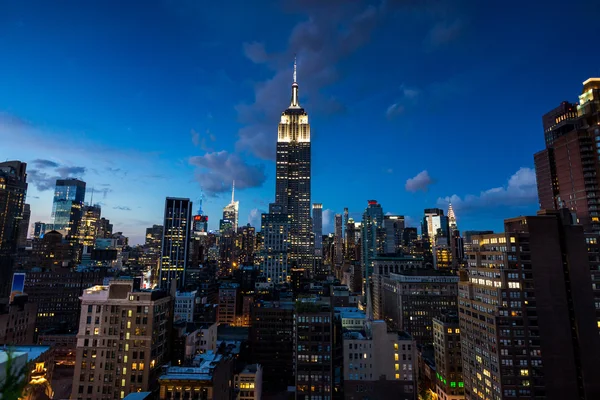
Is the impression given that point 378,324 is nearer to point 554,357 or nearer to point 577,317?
point 554,357

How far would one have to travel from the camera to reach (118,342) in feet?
266

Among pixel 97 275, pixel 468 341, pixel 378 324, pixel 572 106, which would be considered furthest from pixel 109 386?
pixel 572 106

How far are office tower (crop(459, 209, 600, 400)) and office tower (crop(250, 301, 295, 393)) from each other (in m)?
74.9

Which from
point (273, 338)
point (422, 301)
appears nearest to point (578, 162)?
point (422, 301)

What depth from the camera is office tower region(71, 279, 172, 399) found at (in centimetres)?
7850

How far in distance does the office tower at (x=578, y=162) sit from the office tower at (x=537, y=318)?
54231mm

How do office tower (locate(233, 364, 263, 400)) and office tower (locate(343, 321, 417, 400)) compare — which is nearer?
office tower (locate(233, 364, 263, 400))

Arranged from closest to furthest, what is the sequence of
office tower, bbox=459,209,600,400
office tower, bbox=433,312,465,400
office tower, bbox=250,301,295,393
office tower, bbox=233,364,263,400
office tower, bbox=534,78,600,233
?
office tower, bbox=459,209,600,400, office tower, bbox=233,364,263,400, office tower, bbox=433,312,465,400, office tower, bbox=534,78,600,233, office tower, bbox=250,301,295,393

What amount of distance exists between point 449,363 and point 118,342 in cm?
9827

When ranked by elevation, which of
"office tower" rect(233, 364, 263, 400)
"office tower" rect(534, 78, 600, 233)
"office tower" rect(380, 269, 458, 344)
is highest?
"office tower" rect(534, 78, 600, 233)

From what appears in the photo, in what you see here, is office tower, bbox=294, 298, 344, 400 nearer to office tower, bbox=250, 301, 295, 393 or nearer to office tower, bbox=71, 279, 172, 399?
office tower, bbox=71, 279, 172, 399

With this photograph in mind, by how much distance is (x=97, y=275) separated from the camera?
7776 inches

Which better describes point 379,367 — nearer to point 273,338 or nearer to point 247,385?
point 247,385

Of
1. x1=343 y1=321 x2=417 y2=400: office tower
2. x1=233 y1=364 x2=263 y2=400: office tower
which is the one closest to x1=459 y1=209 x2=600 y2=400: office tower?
x1=343 y1=321 x2=417 y2=400: office tower
